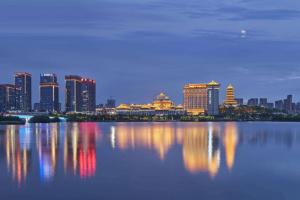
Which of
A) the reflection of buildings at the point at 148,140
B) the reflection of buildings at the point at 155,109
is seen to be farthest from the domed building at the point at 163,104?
the reflection of buildings at the point at 148,140

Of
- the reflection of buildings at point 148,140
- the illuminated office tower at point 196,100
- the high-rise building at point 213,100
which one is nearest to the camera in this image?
the reflection of buildings at point 148,140

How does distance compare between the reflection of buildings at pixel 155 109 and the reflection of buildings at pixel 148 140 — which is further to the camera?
the reflection of buildings at pixel 155 109

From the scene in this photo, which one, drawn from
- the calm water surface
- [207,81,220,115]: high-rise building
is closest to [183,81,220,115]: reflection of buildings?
[207,81,220,115]: high-rise building

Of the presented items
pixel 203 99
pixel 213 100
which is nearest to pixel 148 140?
pixel 213 100

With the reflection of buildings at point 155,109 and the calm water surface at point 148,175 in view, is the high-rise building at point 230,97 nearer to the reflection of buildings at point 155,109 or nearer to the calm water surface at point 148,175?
the reflection of buildings at point 155,109

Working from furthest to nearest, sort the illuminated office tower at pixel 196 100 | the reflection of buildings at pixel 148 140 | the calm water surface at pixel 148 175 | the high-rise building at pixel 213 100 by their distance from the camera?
the illuminated office tower at pixel 196 100 < the high-rise building at pixel 213 100 < the reflection of buildings at pixel 148 140 < the calm water surface at pixel 148 175

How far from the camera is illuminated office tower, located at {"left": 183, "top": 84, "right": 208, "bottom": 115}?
19230 cm

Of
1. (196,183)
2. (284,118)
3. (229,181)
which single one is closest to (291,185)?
(229,181)

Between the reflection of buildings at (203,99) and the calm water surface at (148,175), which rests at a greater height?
the reflection of buildings at (203,99)

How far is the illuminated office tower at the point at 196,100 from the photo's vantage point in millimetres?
192300

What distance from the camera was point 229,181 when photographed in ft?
54.4

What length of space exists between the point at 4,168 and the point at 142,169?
18.6 ft

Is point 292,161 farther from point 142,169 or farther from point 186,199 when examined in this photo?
point 186,199

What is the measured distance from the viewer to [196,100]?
7697 inches
